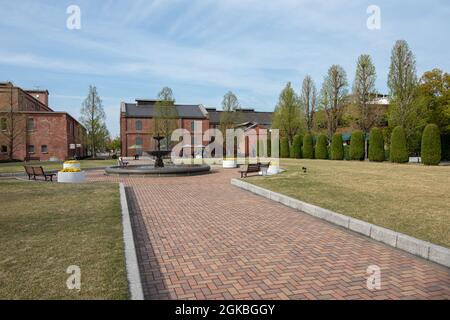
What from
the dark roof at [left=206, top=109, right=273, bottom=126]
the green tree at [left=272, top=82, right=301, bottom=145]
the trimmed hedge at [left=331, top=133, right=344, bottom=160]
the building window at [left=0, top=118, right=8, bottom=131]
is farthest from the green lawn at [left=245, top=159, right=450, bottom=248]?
the dark roof at [left=206, top=109, right=273, bottom=126]

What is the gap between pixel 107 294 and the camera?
373cm

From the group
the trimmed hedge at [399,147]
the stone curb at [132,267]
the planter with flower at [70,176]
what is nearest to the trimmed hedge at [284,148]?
the trimmed hedge at [399,147]

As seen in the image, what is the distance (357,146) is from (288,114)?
15.4 m

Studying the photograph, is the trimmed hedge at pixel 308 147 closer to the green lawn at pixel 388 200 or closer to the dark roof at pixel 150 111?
the green lawn at pixel 388 200

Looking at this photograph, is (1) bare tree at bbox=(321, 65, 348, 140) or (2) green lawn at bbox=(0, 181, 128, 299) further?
(1) bare tree at bbox=(321, 65, 348, 140)

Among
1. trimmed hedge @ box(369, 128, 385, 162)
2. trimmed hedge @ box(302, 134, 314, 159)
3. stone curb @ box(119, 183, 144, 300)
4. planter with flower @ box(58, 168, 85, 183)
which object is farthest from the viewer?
trimmed hedge @ box(302, 134, 314, 159)

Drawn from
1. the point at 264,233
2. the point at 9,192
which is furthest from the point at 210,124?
the point at 264,233

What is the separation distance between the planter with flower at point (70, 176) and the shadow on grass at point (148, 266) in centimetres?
890

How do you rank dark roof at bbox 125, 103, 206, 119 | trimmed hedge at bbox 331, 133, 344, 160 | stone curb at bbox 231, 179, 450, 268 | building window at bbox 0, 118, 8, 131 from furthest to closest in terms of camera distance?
dark roof at bbox 125, 103, 206, 119
building window at bbox 0, 118, 8, 131
trimmed hedge at bbox 331, 133, 344, 160
stone curb at bbox 231, 179, 450, 268

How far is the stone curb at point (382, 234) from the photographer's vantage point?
17.0 ft

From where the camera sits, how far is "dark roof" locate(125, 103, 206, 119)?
65.0 meters

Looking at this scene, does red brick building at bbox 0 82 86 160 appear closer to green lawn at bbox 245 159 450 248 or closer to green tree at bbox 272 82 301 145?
green tree at bbox 272 82 301 145

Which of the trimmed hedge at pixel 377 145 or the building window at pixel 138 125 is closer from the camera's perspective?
the trimmed hedge at pixel 377 145

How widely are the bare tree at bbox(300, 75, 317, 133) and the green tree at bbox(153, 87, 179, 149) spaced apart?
2025cm
